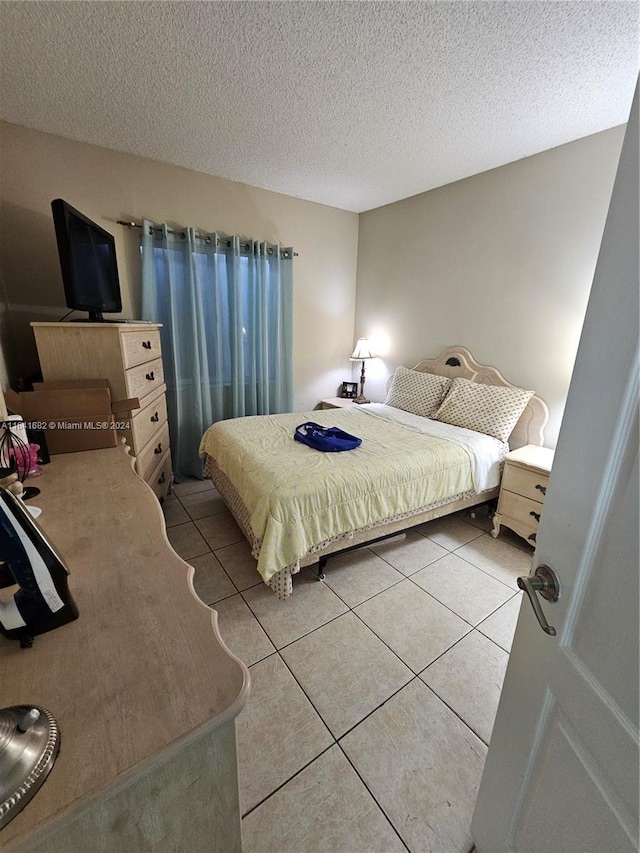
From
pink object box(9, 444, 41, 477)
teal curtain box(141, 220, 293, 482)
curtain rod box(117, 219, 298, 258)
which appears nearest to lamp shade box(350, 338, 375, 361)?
teal curtain box(141, 220, 293, 482)

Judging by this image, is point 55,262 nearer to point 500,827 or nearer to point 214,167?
point 214,167

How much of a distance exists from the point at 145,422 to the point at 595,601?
2.26 meters

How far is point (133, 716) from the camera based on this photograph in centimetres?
54

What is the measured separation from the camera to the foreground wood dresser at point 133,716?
1.52 feet

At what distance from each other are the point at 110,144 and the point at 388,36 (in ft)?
6.65

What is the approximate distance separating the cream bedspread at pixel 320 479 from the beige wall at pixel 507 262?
3.36 ft

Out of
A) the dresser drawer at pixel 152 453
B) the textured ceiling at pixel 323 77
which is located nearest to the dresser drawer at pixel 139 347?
the dresser drawer at pixel 152 453

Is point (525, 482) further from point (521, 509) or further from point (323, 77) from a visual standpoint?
point (323, 77)

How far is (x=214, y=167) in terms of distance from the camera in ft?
8.93

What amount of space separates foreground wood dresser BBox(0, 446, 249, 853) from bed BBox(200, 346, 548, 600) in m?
0.92

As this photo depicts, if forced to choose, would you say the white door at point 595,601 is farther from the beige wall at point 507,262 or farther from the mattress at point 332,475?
the beige wall at point 507,262

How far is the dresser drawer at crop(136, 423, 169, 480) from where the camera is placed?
81.4 inches

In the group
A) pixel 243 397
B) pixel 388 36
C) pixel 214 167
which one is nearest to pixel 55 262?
pixel 214 167

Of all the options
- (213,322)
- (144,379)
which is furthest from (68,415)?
(213,322)
